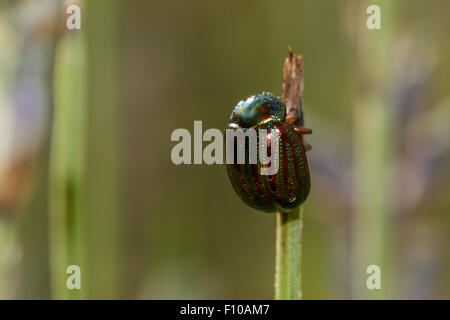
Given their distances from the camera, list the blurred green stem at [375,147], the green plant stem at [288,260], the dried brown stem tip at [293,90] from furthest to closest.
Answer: the blurred green stem at [375,147] < the dried brown stem tip at [293,90] < the green plant stem at [288,260]

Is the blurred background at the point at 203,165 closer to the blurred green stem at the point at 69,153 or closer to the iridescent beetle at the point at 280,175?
the blurred green stem at the point at 69,153

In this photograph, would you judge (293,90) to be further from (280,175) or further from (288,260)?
(288,260)

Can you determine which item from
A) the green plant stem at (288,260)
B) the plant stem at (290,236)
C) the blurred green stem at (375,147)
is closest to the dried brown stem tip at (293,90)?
the plant stem at (290,236)

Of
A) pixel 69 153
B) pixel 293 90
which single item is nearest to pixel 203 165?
pixel 69 153

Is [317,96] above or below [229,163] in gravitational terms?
above

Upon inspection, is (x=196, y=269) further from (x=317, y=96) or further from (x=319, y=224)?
(x=317, y=96)
